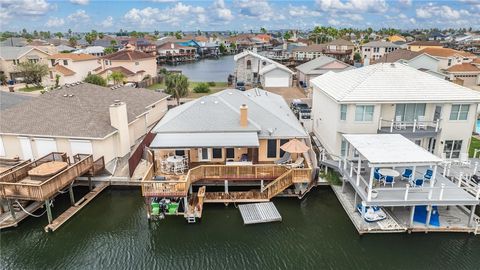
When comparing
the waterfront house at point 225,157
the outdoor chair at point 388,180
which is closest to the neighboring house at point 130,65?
the waterfront house at point 225,157

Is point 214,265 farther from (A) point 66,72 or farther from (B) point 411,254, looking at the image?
(A) point 66,72

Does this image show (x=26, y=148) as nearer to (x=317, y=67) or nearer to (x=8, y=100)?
(x=8, y=100)

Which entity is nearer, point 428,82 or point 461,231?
point 461,231

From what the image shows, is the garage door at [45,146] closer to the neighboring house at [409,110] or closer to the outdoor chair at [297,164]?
the outdoor chair at [297,164]

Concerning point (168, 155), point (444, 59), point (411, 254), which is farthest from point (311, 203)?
point (444, 59)

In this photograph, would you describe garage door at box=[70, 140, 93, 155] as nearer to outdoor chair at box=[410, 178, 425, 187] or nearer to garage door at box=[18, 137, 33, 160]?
garage door at box=[18, 137, 33, 160]
